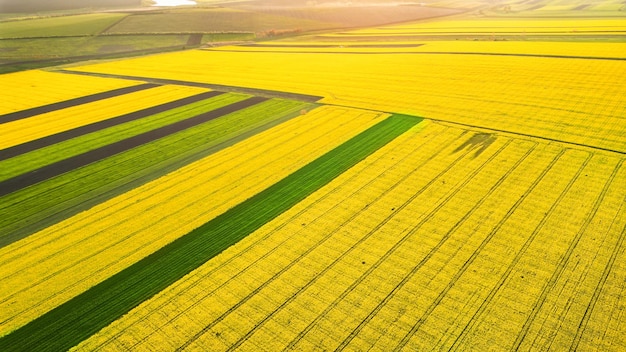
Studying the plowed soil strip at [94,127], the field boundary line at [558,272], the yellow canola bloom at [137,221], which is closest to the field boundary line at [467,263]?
the field boundary line at [558,272]

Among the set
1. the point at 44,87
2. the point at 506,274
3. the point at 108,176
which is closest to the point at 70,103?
the point at 44,87

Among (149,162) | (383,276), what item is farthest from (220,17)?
(383,276)

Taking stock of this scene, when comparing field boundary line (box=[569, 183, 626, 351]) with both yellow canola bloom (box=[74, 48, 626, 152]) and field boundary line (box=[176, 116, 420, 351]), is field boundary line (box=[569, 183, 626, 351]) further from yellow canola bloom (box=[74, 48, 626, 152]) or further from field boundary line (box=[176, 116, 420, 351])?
yellow canola bloom (box=[74, 48, 626, 152])

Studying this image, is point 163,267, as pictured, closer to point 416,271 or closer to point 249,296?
point 249,296

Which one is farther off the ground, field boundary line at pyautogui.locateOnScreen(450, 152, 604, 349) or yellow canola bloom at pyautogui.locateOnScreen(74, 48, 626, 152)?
yellow canola bloom at pyautogui.locateOnScreen(74, 48, 626, 152)

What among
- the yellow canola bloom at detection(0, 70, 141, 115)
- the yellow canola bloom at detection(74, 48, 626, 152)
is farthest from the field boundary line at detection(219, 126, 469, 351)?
the yellow canola bloom at detection(0, 70, 141, 115)

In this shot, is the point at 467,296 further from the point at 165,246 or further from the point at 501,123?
the point at 501,123
